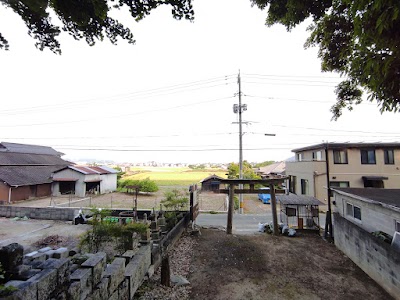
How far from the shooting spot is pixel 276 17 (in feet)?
18.3

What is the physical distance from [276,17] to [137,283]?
8.09 m

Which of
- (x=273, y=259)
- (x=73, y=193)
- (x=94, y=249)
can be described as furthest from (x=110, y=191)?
(x=273, y=259)

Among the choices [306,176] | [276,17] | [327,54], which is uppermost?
[276,17]

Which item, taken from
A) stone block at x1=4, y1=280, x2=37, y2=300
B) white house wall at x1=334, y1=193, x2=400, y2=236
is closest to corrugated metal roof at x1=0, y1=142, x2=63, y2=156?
stone block at x1=4, y1=280, x2=37, y2=300

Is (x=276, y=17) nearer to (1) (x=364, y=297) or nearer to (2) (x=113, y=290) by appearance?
(2) (x=113, y=290)

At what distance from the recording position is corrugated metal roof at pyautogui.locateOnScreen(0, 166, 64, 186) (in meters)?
22.6

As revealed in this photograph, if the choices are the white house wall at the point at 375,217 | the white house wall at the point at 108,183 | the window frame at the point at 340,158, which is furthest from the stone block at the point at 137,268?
the white house wall at the point at 108,183

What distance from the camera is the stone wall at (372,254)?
5781 millimetres

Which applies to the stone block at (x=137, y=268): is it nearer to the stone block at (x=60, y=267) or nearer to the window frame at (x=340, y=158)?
the stone block at (x=60, y=267)

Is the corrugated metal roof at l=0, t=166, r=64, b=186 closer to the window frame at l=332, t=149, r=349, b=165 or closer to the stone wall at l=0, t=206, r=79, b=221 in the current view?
the stone wall at l=0, t=206, r=79, b=221

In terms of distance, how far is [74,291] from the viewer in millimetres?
2877

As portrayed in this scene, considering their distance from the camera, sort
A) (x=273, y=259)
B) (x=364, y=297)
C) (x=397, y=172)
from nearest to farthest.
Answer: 1. (x=364, y=297)
2. (x=273, y=259)
3. (x=397, y=172)

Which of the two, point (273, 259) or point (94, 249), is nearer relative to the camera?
point (94, 249)

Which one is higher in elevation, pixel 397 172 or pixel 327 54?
pixel 327 54
